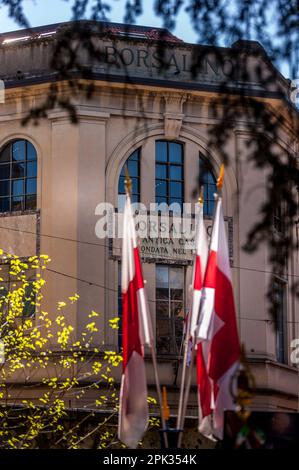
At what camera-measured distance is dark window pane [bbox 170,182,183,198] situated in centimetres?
3050

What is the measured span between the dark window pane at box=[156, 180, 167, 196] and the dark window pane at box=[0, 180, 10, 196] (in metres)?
4.06

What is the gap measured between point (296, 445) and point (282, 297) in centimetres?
2025

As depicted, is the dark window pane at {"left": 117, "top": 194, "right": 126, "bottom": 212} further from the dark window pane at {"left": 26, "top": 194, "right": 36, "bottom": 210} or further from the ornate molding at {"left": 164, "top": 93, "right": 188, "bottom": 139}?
the dark window pane at {"left": 26, "top": 194, "right": 36, "bottom": 210}

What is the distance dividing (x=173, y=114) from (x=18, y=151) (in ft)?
14.2

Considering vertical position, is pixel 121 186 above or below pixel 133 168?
below

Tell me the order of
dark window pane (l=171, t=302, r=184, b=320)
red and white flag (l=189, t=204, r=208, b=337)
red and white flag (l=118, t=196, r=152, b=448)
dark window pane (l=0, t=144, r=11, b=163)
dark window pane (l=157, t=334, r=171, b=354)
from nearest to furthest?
red and white flag (l=118, t=196, r=152, b=448), red and white flag (l=189, t=204, r=208, b=337), dark window pane (l=157, t=334, r=171, b=354), dark window pane (l=171, t=302, r=184, b=320), dark window pane (l=0, t=144, r=11, b=163)

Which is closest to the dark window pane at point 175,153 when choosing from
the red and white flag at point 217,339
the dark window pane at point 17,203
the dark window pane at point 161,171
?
the dark window pane at point 161,171

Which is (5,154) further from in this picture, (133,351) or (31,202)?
(133,351)

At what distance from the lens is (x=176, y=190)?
30.6 m

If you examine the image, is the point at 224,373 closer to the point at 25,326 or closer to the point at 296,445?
the point at 296,445

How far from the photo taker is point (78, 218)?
2927 centimetres

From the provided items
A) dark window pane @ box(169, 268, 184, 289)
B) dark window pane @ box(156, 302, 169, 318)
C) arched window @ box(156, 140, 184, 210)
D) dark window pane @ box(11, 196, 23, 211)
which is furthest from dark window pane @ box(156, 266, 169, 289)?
dark window pane @ box(11, 196, 23, 211)

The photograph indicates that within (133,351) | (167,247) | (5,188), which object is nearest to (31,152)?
(5,188)

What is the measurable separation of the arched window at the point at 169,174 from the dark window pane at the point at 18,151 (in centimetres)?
365
